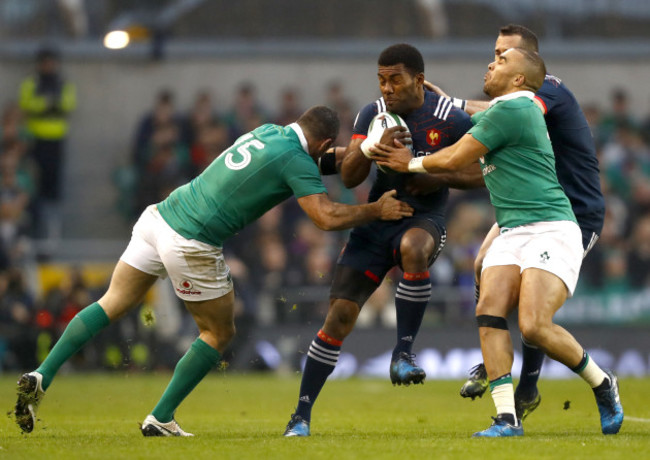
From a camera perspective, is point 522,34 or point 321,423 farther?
point 321,423

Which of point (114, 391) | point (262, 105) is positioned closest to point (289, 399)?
point (114, 391)

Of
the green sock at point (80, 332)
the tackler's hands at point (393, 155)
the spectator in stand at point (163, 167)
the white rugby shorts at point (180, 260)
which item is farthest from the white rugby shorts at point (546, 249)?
the spectator in stand at point (163, 167)

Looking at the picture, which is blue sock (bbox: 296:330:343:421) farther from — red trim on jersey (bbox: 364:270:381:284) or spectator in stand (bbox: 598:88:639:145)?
spectator in stand (bbox: 598:88:639:145)

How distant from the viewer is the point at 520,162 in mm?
8055

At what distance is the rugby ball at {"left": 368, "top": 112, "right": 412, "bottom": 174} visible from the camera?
844 centimetres

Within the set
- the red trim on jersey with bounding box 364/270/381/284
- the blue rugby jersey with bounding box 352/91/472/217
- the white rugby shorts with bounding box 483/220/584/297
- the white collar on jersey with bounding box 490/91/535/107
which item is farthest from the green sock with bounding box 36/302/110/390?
the white collar on jersey with bounding box 490/91/535/107

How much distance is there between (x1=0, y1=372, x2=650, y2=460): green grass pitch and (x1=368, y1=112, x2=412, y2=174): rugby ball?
7.03 ft

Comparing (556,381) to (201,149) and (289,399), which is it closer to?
(289,399)

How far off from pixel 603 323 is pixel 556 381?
86.9 inches

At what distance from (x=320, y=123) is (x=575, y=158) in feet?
6.58

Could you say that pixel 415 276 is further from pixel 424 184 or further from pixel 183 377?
pixel 183 377

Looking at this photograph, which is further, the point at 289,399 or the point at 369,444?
the point at 289,399

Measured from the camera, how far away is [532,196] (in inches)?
318

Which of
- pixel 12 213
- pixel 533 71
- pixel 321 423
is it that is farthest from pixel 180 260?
pixel 12 213
